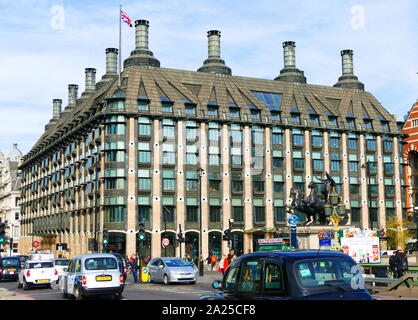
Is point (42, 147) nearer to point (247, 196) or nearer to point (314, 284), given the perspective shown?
point (247, 196)

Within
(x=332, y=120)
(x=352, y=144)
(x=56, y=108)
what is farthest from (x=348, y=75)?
(x=56, y=108)

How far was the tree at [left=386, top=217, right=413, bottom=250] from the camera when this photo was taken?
84.8 m

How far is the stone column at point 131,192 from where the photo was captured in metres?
73.3

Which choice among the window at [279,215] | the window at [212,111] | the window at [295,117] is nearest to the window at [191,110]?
the window at [212,111]

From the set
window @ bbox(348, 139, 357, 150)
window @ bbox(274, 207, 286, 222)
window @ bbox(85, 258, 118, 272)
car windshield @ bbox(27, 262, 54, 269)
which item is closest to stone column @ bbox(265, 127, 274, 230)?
window @ bbox(274, 207, 286, 222)

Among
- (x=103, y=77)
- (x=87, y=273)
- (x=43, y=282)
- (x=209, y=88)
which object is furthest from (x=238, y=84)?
(x=87, y=273)

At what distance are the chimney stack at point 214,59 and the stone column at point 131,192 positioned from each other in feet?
57.9

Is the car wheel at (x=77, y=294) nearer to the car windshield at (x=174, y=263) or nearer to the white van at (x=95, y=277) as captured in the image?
the white van at (x=95, y=277)

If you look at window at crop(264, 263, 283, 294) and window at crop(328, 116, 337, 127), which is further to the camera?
window at crop(328, 116, 337, 127)

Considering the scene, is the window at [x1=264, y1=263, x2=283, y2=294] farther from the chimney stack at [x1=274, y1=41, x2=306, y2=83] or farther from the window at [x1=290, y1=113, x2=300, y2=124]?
the chimney stack at [x1=274, y1=41, x2=306, y2=83]

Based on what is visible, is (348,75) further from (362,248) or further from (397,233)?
(362,248)

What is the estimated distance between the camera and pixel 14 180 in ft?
476

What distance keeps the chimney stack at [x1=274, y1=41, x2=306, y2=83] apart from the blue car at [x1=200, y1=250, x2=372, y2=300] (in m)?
85.7

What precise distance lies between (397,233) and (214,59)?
36.6 metres
